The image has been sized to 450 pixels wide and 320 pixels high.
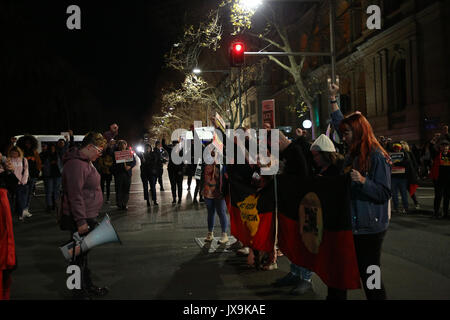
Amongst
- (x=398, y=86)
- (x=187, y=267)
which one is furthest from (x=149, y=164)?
(x=398, y=86)

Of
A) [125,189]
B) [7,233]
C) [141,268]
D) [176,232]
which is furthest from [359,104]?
[7,233]

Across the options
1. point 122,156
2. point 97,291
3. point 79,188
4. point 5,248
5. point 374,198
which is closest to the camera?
point 374,198

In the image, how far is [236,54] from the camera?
17.3 m

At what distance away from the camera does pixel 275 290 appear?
217 inches

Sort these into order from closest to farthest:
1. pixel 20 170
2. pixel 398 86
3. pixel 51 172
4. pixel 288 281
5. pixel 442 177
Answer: pixel 288 281 < pixel 442 177 < pixel 20 170 < pixel 51 172 < pixel 398 86

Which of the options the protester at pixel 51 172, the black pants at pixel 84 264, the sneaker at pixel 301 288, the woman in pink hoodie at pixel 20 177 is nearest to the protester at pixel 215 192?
the sneaker at pixel 301 288

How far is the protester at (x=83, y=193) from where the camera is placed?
5078mm

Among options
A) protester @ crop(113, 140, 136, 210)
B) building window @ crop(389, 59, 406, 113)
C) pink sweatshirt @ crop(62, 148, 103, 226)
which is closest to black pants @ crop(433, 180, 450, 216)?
pink sweatshirt @ crop(62, 148, 103, 226)

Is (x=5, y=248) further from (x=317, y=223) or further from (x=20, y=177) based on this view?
(x=20, y=177)

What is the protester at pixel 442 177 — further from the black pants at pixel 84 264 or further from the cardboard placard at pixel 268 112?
the black pants at pixel 84 264

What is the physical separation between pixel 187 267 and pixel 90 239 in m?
1.92

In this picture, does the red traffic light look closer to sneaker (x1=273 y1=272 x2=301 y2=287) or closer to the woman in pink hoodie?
the woman in pink hoodie
